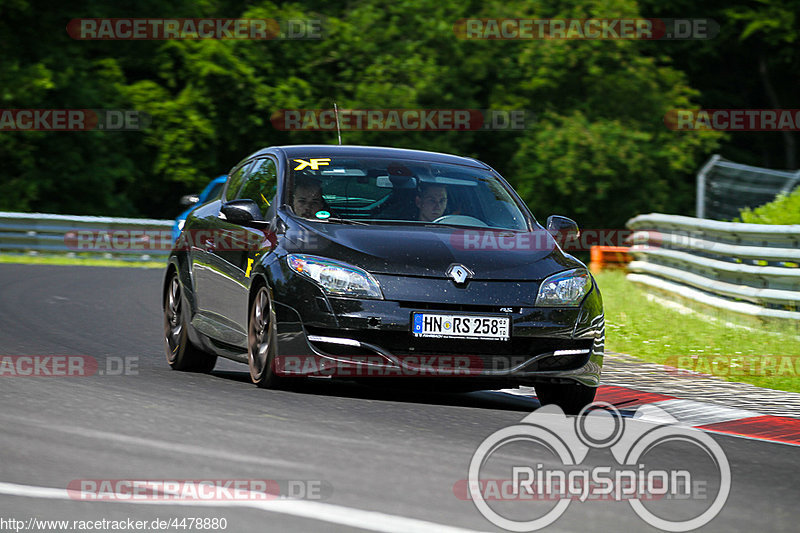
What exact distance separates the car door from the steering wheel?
1104 mm

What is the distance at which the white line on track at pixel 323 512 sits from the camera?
→ 541 cm

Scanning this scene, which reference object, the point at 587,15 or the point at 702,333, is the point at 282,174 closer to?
the point at 702,333

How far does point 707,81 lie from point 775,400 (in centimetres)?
3938

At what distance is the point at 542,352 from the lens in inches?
347

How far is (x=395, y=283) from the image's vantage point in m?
8.60

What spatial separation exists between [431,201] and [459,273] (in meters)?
1.22

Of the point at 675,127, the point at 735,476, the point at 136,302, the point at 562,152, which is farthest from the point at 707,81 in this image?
the point at 735,476

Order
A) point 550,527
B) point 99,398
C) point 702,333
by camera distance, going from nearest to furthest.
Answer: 1. point 550,527
2. point 99,398
3. point 702,333

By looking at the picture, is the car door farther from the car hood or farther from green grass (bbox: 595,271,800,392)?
green grass (bbox: 595,271,800,392)

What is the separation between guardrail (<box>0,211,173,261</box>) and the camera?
28875mm
